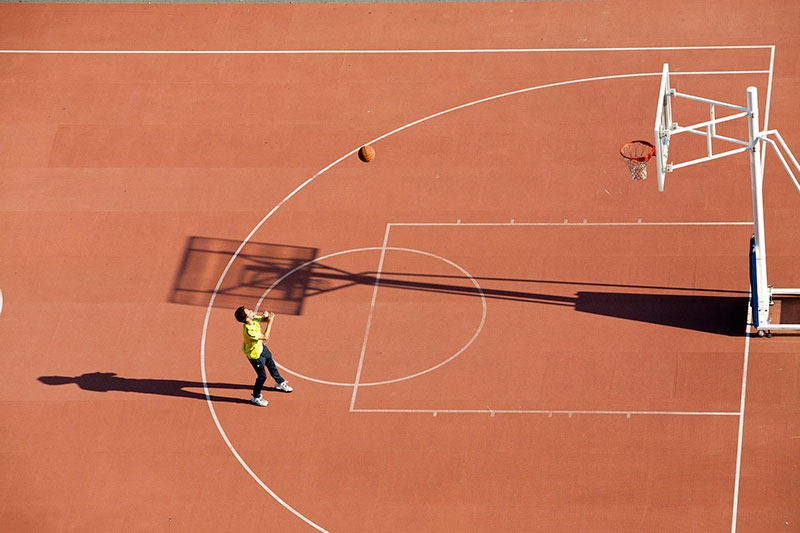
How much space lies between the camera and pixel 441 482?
23422 mm

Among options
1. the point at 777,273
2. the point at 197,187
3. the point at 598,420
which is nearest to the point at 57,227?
the point at 197,187

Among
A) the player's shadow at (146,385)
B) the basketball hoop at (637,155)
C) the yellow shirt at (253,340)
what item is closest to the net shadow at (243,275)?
the player's shadow at (146,385)

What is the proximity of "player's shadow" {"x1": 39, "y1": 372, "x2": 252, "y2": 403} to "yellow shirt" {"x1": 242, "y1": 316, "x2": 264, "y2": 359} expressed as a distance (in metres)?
1.69

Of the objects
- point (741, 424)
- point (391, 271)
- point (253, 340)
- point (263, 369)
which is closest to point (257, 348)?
point (253, 340)

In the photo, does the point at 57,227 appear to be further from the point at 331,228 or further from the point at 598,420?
the point at 598,420

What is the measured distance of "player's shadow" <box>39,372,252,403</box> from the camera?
25.6 metres

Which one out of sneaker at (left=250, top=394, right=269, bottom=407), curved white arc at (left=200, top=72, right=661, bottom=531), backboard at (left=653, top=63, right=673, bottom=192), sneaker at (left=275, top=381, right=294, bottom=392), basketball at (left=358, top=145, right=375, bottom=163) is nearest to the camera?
curved white arc at (left=200, top=72, right=661, bottom=531)

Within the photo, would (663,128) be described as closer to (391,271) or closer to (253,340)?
(391,271)

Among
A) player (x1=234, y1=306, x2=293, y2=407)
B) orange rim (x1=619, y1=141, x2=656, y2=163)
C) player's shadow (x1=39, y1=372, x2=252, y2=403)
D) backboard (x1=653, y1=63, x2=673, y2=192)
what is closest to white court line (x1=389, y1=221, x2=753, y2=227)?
orange rim (x1=619, y1=141, x2=656, y2=163)

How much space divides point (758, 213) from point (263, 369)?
9982 millimetres

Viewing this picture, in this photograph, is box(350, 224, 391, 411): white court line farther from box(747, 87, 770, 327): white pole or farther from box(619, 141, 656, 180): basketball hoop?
box(747, 87, 770, 327): white pole

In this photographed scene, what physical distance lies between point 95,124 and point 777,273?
17.1 m

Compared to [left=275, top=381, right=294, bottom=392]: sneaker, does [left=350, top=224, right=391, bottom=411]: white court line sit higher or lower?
higher

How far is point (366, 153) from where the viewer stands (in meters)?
29.6
